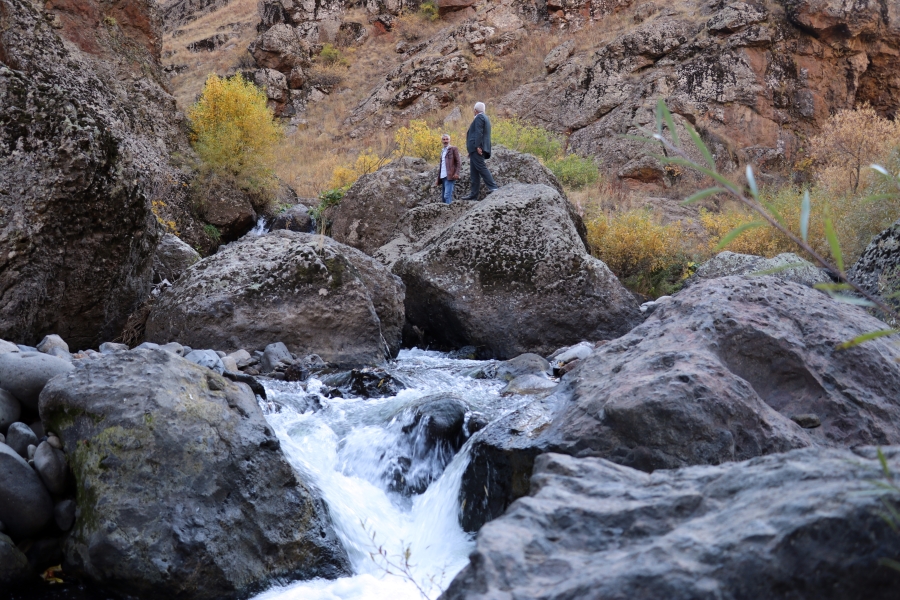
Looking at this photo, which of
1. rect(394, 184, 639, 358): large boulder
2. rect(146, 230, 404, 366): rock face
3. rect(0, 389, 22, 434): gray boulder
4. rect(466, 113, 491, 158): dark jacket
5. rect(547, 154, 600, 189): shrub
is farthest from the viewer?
rect(547, 154, 600, 189): shrub

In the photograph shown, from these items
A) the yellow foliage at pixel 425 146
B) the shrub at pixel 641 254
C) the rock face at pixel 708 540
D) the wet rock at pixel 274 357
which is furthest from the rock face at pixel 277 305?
the yellow foliage at pixel 425 146

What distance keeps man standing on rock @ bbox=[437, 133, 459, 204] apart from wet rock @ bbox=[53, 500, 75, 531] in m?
8.95

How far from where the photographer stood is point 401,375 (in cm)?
698

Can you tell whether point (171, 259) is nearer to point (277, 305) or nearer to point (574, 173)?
point (277, 305)

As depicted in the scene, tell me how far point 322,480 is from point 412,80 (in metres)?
25.7

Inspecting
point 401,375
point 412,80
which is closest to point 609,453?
point 401,375

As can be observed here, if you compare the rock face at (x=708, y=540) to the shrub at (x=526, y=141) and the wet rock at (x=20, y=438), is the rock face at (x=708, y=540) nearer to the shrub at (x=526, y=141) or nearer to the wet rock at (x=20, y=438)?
the wet rock at (x=20, y=438)

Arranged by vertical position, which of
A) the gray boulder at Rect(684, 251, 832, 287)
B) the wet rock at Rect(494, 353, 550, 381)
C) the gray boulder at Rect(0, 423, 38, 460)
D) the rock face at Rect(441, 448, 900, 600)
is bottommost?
the gray boulder at Rect(684, 251, 832, 287)

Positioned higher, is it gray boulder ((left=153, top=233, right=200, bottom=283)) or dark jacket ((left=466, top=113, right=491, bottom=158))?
dark jacket ((left=466, top=113, right=491, bottom=158))

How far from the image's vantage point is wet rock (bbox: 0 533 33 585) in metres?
3.57

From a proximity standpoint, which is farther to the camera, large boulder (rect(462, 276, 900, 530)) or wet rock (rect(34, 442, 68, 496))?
wet rock (rect(34, 442, 68, 496))

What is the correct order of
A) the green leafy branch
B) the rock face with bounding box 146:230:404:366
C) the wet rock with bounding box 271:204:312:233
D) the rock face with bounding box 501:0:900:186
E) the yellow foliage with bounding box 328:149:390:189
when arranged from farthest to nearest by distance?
the rock face with bounding box 501:0:900:186
the yellow foliage with bounding box 328:149:390:189
the wet rock with bounding box 271:204:312:233
the rock face with bounding box 146:230:404:366
the green leafy branch

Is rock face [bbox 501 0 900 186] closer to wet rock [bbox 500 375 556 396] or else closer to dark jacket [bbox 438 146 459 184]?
dark jacket [bbox 438 146 459 184]

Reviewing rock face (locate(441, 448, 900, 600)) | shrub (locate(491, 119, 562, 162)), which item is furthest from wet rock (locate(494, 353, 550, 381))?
shrub (locate(491, 119, 562, 162))
